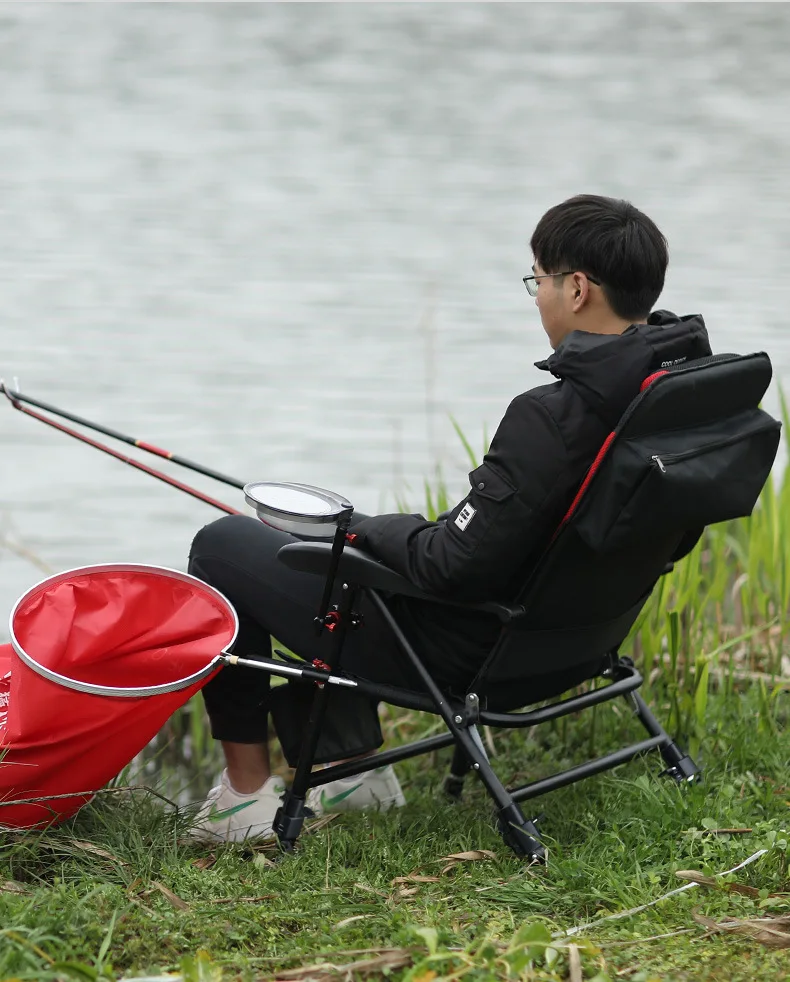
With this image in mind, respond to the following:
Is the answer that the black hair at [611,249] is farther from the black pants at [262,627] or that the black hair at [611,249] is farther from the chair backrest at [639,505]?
the black pants at [262,627]

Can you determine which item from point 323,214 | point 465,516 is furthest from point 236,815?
point 323,214

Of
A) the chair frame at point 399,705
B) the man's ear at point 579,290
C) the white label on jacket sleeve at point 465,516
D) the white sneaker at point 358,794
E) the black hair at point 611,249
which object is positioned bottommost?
the white sneaker at point 358,794

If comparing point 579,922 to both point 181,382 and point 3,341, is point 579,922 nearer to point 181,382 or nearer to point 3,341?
point 181,382

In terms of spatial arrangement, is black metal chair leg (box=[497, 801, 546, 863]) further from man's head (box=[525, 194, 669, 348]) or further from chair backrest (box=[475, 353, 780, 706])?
man's head (box=[525, 194, 669, 348])

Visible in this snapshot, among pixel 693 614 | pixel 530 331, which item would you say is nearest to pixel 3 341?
pixel 530 331

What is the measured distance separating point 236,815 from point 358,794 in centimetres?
31

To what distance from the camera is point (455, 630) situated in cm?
243

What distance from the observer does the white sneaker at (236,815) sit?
264cm

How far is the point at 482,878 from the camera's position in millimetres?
2283

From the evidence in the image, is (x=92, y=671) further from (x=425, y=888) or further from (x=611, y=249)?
(x=611, y=249)

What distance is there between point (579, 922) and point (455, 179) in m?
7.67

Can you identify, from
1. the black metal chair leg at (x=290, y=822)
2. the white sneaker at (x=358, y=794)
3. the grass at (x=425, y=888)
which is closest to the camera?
the grass at (x=425, y=888)

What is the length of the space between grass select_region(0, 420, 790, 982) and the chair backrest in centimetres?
36

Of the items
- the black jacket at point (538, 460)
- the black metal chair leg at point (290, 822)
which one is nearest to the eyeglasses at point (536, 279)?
the black jacket at point (538, 460)
